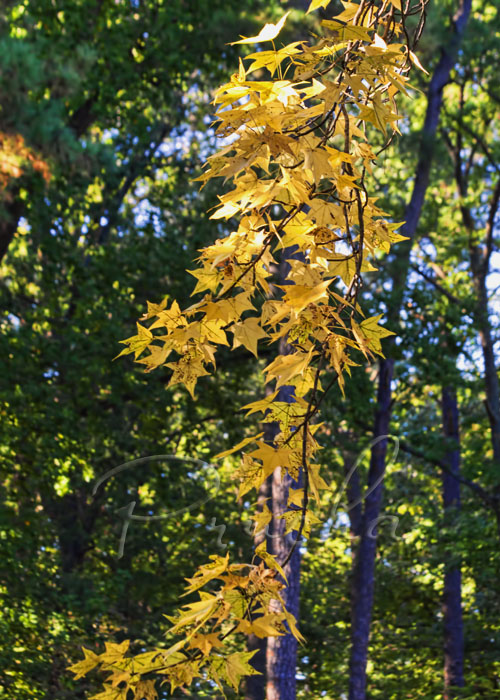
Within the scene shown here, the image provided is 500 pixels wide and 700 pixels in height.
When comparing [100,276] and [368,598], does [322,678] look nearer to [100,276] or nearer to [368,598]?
[368,598]

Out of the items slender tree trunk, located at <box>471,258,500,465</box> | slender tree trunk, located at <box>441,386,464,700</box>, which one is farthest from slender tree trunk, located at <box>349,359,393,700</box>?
slender tree trunk, located at <box>471,258,500,465</box>

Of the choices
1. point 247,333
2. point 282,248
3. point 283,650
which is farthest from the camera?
point 283,650

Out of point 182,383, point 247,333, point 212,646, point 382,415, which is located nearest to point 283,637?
point 182,383

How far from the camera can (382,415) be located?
12.4 meters

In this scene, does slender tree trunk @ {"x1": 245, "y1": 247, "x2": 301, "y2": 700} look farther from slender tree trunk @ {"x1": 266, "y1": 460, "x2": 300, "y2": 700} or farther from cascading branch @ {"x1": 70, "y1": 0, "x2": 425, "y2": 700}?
cascading branch @ {"x1": 70, "y1": 0, "x2": 425, "y2": 700}

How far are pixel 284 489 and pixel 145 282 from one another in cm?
467

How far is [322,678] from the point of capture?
1398 cm

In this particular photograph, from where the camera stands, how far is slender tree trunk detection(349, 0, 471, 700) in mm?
11883

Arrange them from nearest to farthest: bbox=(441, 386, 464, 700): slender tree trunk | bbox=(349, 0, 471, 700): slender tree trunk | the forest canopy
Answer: the forest canopy < bbox=(349, 0, 471, 700): slender tree trunk < bbox=(441, 386, 464, 700): slender tree trunk

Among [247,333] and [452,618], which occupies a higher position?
[452,618]

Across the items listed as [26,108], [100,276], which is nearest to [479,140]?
[100,276]

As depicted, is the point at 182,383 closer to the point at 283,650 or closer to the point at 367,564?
the point at 283,650

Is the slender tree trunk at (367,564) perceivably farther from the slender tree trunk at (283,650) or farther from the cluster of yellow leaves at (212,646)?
the cluster of yellow leaves at (212,646)

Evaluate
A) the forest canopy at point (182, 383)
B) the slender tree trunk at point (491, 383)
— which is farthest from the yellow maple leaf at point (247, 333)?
the slender tree trunk at point (491, 383)
